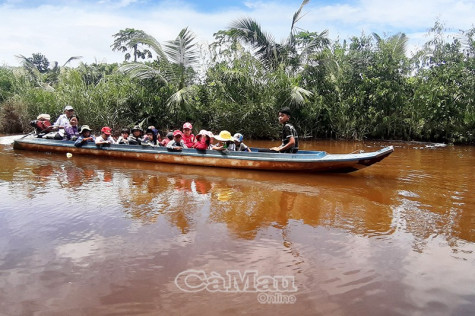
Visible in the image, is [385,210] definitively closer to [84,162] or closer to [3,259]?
[3,259]

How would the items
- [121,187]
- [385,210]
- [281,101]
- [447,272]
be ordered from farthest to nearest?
[281,101] → [121,187] → [385,210] → [447,272]

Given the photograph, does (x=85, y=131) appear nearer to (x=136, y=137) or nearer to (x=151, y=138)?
(x=136, y=137)

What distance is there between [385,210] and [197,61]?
11.6m

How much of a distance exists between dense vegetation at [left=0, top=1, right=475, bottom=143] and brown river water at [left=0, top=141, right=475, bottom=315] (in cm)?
838

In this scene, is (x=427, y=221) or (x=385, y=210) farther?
(x=385, y=210)

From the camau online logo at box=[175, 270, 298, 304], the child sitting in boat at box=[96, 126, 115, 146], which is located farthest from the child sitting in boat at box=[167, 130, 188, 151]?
the camau online logo at box=[175, 270, 298, 304]

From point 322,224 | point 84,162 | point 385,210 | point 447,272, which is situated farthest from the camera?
point 84,162

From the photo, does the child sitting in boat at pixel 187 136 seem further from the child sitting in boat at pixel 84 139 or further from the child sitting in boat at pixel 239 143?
the child sitting in boat at pixel 84 139

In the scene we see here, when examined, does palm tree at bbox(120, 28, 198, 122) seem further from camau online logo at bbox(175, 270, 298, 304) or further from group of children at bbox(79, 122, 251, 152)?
camau online logo at bbox(175, 270, 298, 304)

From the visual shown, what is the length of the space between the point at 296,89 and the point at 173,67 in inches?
210

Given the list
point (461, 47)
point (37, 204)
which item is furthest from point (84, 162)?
point (461, 47)

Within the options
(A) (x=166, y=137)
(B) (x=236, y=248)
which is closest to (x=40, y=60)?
(A) (x=166, y=137)

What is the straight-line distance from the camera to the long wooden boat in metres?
6.54

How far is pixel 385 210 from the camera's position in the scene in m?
4.72
